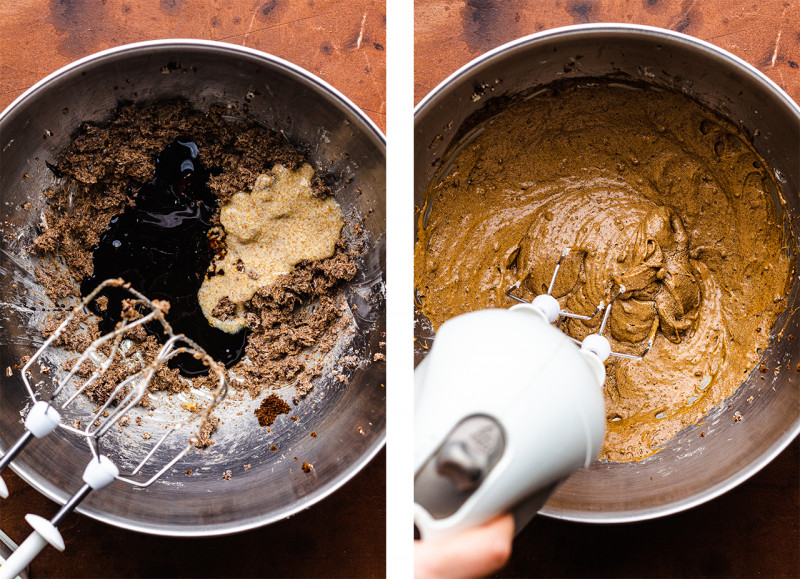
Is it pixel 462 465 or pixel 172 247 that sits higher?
pixel 172 247

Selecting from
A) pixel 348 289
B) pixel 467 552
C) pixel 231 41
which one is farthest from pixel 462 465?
pixel 231 41

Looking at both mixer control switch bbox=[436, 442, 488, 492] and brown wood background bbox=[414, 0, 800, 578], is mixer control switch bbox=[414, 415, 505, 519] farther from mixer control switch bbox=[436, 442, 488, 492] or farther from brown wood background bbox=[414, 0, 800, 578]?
brown wood background bbox=[414, 0, 800, 578]

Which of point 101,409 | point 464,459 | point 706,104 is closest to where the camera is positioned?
point 464,459

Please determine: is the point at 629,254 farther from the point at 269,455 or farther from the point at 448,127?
the point at 269,455

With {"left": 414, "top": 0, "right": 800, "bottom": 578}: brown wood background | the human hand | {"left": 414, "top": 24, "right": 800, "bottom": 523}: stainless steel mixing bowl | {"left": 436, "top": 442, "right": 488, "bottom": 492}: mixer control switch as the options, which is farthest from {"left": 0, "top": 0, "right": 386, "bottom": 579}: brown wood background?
Result: {"left": 436, "top": 442, "right": 488, "bottom": 492}: mixer control switch

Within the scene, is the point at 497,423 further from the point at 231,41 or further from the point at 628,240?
the point at 231,41

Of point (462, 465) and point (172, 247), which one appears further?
point (172, 247)

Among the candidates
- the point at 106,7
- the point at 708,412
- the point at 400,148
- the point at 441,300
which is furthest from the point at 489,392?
the point at 106,7
